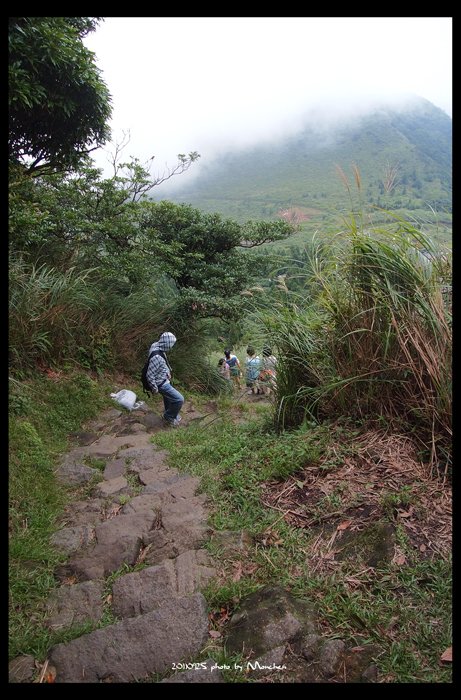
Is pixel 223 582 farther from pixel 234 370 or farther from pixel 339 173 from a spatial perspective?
pixel 234 370

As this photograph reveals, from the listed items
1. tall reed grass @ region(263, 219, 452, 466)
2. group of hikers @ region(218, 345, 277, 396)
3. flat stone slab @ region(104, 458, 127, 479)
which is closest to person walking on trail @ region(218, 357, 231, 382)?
group of hikers @ region(218, 345, 277, 396)

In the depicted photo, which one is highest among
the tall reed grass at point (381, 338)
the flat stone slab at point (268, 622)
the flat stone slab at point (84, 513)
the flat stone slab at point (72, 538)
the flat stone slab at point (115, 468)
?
the tall reed grass at point (381, 338)

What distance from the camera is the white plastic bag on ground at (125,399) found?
19.5 ft

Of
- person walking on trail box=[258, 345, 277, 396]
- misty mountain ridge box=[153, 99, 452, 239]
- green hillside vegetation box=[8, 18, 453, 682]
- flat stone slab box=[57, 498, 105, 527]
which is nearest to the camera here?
green hillside vegetation box=[8, 18, 453, 682]

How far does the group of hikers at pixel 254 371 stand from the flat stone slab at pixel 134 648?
221cm

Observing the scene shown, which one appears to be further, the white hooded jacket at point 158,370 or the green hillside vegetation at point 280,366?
the white hooded jacket at point 158,370

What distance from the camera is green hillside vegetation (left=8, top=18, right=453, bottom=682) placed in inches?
74.5

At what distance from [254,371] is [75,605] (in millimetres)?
5175

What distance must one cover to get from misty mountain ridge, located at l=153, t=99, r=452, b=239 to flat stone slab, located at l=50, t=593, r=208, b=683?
228cm

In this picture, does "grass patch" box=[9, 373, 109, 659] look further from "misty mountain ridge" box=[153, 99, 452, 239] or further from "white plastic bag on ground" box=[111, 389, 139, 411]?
"misty mountain ridge" box=[153, 99, 452, 239]

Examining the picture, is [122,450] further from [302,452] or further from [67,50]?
[67,50]

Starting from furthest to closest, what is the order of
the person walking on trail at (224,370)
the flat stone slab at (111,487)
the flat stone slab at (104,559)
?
the person walking on trail at (224,370), the flat stone slab at (111,487), the flat stone slab at (104,559)

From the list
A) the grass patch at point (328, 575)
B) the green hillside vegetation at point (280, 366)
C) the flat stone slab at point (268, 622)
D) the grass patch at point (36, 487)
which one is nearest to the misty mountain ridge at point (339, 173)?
the green hillside vegetation at point (280, 366)

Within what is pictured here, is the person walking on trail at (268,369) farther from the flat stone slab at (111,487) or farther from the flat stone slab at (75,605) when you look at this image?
the flat stone slab at (75,605)
